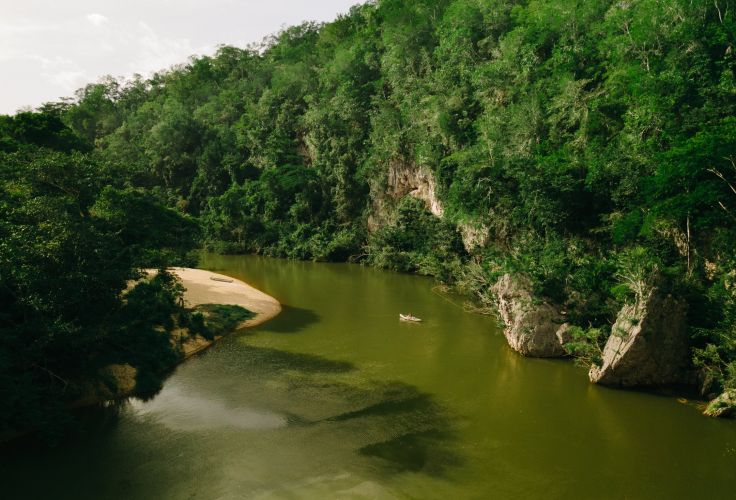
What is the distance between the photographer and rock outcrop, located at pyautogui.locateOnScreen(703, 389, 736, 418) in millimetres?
12593

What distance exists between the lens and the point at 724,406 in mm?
12758

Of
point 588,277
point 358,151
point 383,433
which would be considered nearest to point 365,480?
point 383,433

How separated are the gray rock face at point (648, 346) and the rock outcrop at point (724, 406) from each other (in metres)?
1.68

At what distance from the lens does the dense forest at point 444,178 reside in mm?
13062

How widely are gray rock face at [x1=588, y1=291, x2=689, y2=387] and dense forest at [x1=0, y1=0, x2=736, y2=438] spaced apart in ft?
1.59

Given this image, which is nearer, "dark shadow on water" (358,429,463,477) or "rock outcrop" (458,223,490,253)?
"dark shadow on water" (358,429,463,477)

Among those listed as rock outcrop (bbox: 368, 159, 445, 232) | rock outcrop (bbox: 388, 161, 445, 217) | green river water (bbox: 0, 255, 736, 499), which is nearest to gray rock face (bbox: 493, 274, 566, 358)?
green river water (bbox: 0, 255, 736, 499)

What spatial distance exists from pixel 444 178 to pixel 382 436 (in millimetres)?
22680

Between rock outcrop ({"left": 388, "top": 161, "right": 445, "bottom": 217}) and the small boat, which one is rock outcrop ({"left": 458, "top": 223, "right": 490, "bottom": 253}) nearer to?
rock outcrop ({"left": 388, "top": 161, "right": 445, "bottom": 217})

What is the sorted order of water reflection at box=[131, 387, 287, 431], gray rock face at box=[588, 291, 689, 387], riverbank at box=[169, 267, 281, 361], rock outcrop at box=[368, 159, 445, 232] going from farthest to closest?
1. rock outcrop at box=[368, 159, 445, 232]
2. riverbank at box=[169, 267, 281, 361]
3. gray rock face at box=[588, 291, 689, 387]
4. water reflection at box=[131, 387, 287, 431]

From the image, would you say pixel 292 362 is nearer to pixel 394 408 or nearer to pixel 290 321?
pixel 394 408

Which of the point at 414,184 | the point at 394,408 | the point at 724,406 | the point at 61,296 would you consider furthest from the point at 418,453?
the point at 414,184

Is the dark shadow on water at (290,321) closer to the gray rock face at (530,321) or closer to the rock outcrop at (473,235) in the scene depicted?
the gray rock face at (530,321)

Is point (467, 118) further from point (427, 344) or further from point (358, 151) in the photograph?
point (427, 344)
